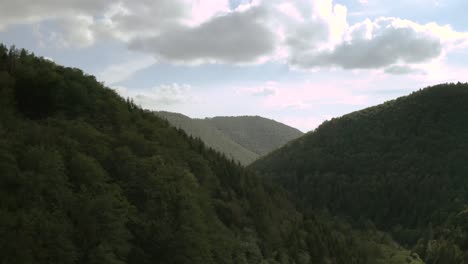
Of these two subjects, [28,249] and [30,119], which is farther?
[30,119]

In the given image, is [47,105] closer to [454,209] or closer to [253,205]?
[253,205]

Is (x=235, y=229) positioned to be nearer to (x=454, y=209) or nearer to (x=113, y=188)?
(x=113, y=188)

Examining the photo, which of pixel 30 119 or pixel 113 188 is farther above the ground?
pixel 30 119

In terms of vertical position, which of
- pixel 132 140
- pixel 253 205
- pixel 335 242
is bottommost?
pixel 335 242

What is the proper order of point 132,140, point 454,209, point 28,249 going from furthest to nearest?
point 454,209 → point 132,140 → point 28,249

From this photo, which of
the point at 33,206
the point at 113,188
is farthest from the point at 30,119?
the point at 33,206

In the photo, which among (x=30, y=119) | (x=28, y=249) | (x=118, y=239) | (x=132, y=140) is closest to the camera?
(x=28, y=249)
